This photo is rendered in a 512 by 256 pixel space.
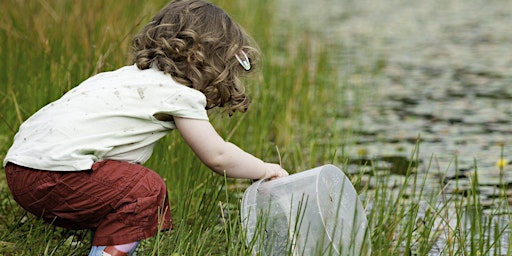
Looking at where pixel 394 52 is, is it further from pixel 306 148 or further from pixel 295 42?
pixel 306 148

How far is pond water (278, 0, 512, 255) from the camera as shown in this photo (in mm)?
4422

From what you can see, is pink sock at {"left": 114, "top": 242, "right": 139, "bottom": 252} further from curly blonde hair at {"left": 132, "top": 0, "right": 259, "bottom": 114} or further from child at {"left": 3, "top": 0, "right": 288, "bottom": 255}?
curly blonde hair at {"left": 132, "top": 0, "right": 259, "bottom": 114}

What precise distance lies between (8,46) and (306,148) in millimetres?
1524

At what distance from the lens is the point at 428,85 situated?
634 centimetres

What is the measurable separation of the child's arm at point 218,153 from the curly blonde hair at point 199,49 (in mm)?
128

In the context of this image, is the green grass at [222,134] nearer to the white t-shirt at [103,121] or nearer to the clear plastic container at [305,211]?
the clear plastic container at [305,211]

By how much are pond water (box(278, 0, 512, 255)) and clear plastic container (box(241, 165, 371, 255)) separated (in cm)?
39

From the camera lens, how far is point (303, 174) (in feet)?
8.01

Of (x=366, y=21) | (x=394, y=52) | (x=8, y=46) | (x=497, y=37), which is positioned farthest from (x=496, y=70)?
(x=8, y=46)

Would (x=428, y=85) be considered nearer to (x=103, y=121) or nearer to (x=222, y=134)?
(x=222, y=134)

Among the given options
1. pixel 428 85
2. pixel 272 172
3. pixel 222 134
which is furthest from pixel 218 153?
pixel 428 85

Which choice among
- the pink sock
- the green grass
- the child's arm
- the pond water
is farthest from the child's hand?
the pond water

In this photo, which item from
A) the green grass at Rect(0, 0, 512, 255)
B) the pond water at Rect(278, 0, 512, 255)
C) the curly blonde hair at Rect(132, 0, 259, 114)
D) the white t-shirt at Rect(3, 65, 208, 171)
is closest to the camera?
the white t-shirt at Rect(3, 65, 208, 171)

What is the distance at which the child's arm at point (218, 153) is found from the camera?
2408 millimetres
